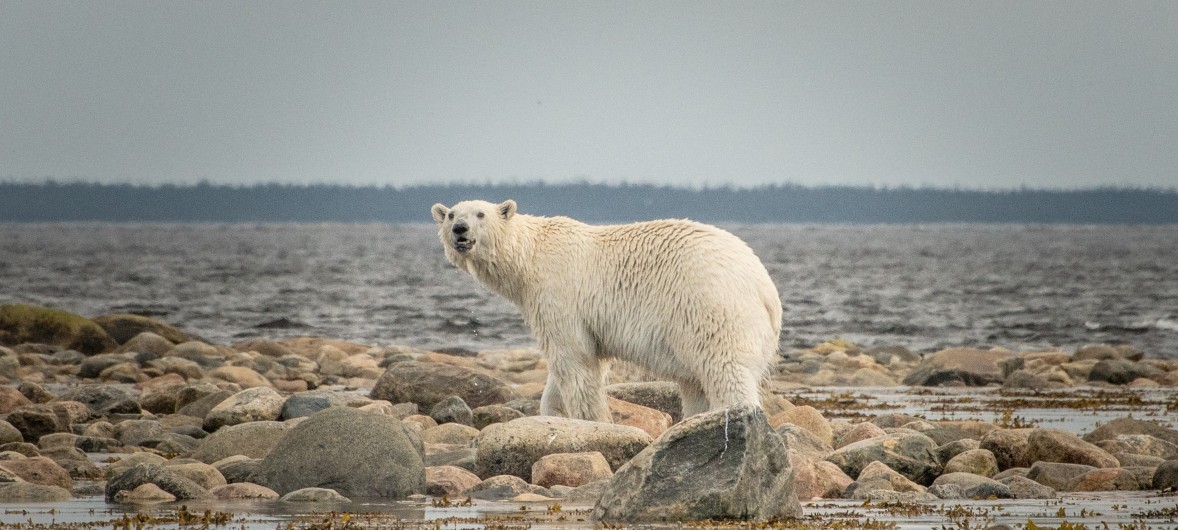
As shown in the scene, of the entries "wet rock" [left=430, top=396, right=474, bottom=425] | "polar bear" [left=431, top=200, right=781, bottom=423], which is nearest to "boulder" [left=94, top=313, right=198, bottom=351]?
"wet rock" [left=430, top=396, right=474, bottom=425]

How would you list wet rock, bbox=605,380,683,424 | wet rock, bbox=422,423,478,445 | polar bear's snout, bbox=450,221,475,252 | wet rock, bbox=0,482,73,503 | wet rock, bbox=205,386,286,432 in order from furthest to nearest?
wet rock, bbox=205,386,286,432, wet rock, bbox=605,380,683,424, wet rock, bbox=422,423,478,445, polar bear's snout, bbox=450,221,475,252, wet rock, bbox=0,482,73,503

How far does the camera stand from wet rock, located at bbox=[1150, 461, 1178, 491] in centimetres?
1190

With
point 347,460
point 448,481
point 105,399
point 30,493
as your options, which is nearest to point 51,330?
point 105,399

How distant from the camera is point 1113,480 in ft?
40.2

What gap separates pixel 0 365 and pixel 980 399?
1698 centimetres

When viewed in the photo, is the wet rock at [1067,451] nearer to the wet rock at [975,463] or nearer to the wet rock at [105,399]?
the wet rock at [975,463]

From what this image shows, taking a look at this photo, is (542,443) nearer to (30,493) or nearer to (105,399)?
(30,493)

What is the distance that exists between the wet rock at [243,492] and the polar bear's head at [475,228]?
3494 millimetres

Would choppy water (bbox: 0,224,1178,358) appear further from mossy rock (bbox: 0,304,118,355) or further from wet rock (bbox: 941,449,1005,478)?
wet rock (bbox: 941,449,1005,478)

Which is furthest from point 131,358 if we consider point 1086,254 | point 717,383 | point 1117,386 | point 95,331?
point 1086,254

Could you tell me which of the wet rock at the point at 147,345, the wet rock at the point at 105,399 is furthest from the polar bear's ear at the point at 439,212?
the wet rock at the point at 147,345

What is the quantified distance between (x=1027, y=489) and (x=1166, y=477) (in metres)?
1.17

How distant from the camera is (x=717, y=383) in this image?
1312 cm

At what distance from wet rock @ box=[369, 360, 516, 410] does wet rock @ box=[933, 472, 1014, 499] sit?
784cm
